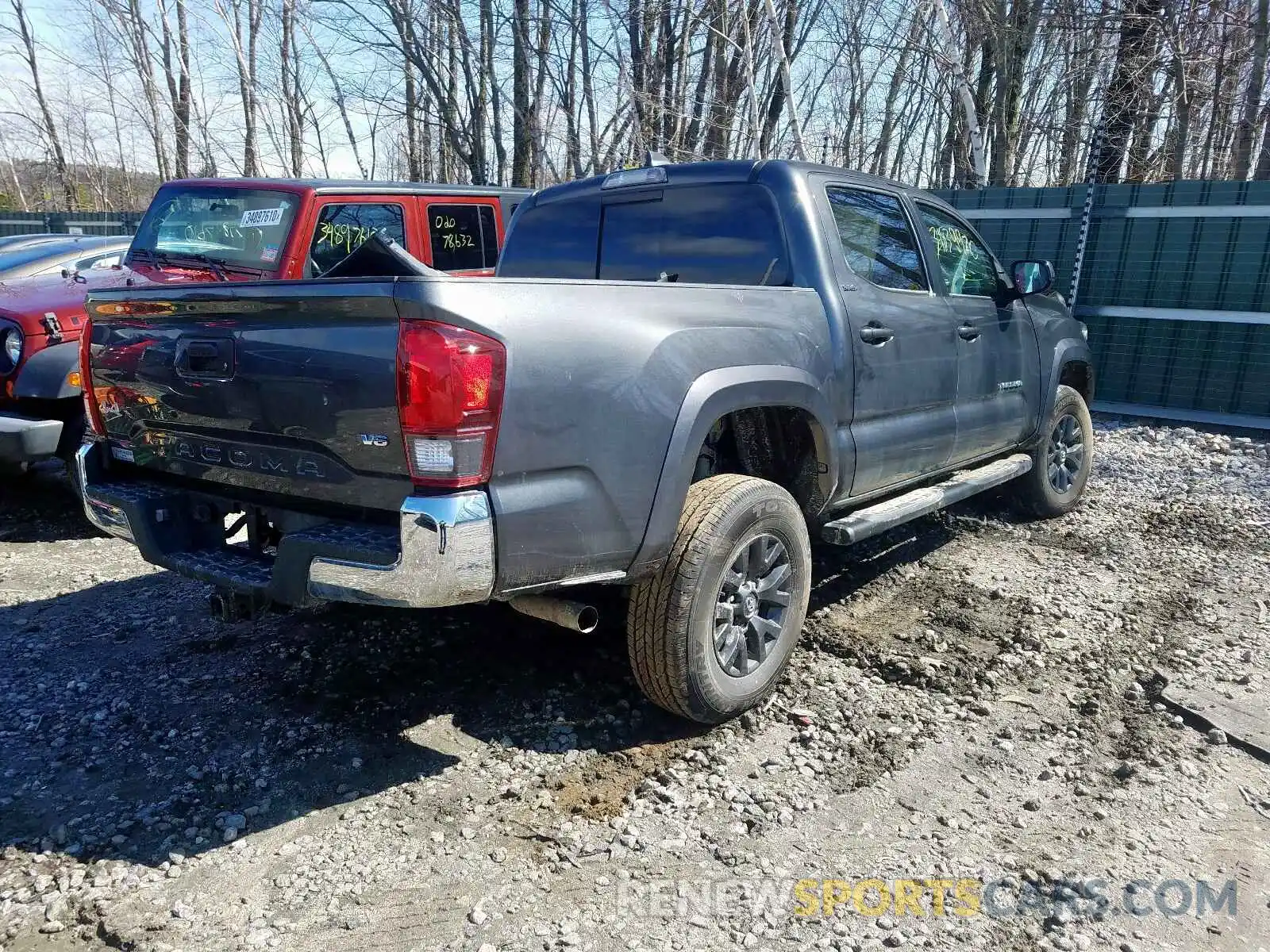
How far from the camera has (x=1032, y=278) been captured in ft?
16.0

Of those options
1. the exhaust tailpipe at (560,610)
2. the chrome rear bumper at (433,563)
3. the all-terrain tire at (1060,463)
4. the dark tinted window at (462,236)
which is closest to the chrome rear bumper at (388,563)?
the chrome rear bumper at (433,563)

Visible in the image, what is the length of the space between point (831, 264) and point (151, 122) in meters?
23.9

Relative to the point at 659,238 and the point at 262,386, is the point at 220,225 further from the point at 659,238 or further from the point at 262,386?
the point at 262,386

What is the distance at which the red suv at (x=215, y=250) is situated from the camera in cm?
511

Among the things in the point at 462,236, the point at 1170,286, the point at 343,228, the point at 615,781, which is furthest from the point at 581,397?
the point at 1170,286

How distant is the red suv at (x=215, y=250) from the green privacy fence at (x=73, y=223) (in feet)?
45.4

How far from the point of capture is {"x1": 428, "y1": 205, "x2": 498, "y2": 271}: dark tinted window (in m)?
6.70

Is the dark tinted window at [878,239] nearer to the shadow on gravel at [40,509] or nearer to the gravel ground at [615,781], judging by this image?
the gravel ground at [615,781]

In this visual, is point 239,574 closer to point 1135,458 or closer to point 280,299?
point 280,299

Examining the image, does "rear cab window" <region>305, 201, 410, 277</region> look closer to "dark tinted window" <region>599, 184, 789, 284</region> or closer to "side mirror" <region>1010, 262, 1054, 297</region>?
"dark tinted window" <region>599, 184, 789, 284</region>

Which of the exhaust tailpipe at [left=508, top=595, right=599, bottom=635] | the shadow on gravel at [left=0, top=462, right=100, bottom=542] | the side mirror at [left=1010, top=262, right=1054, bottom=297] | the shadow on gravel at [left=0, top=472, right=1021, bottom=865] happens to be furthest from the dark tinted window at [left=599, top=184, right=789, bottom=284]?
the shadow on gravel at [left=0, top=462, right=100, bottom=542]

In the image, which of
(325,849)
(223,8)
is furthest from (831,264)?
(223,8)

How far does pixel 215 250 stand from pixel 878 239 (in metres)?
4.46

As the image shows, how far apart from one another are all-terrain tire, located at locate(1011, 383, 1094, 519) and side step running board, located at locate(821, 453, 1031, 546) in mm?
442
